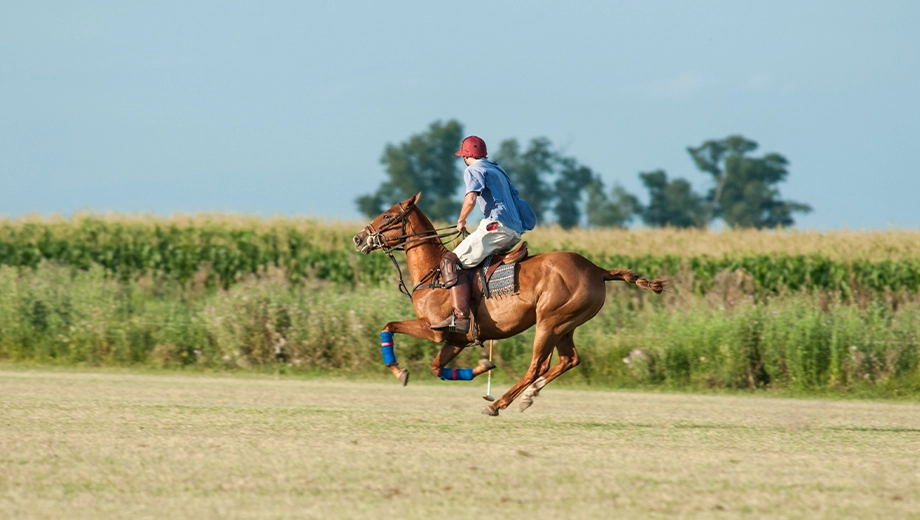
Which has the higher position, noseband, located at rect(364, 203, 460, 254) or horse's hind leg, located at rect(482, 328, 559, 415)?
noseband, located at rect(364, 203, 460, 254)

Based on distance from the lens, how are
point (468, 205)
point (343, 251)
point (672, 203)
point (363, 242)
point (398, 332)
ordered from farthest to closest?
point (672, 203)
point (343, 251)
point (363, 242)
point (398, 332)
point (468, 205)

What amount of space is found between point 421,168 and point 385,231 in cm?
7174

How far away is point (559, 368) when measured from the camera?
10.8 metres

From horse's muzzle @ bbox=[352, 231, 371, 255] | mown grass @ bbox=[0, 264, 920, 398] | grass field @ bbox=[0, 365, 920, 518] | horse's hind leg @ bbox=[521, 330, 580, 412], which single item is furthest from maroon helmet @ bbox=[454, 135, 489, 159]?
mown grass @ bbox=[0, 264, 920, 398]

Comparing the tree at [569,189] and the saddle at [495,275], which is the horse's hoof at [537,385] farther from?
the tree at [569,189]

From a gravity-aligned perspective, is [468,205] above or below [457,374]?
above

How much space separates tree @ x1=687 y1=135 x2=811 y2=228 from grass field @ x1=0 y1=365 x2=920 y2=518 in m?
67.4

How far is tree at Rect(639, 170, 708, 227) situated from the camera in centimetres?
8056

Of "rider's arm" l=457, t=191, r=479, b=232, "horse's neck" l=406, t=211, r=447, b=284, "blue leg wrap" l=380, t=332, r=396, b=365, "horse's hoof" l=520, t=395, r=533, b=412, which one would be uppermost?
"rider's arm" l=457, t=191, r=479, b=232

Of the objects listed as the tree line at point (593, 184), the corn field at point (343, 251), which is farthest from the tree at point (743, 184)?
the corn field at point (343, 251)

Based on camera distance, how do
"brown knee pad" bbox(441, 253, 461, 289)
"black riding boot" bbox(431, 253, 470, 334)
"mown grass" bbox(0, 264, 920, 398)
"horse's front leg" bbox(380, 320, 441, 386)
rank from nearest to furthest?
"black riding boot" bbox(431, 253, 470, 334) → "brown knee pad" bbox(441, 253, 461, 289) → "horse's front leg" bbox(380, 320, 441, 386) → "mown grass" bbox(0, 264, 920, 398)

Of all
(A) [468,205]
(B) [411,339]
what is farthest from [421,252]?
(B) [411,339]

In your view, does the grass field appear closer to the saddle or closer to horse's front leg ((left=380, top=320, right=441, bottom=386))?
horse's front leg ((left=380, top=320, right=441, bottom=386))

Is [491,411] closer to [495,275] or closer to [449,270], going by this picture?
[495,275]
